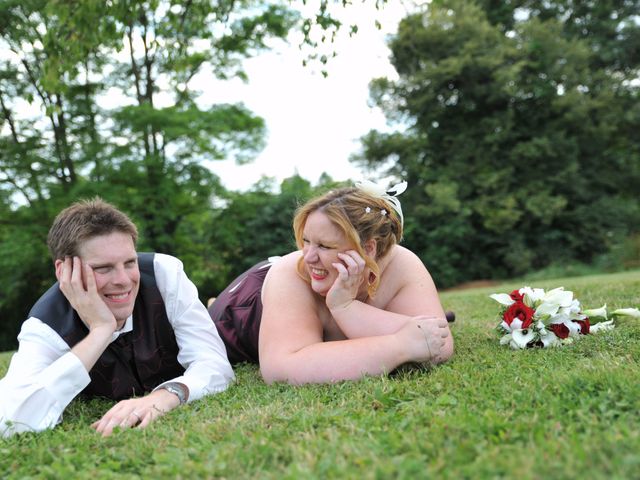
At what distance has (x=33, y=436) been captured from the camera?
3156mm

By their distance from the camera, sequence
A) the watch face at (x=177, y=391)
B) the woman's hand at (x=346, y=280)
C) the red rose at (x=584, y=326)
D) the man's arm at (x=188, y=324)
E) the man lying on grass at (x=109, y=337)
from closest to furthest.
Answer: the man lying on grass at (x=109, y=337), the watch face at (x=177, y=391), the woman's hand at (x=346, y=280), the man's arm at (x=188, y=324), the red rose at (x=584, y=326)

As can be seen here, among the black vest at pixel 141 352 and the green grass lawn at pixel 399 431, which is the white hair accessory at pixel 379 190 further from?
the black vest at pixel 141 352

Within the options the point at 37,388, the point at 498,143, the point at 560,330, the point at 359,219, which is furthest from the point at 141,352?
the point at 498,143

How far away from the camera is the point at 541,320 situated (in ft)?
14.1

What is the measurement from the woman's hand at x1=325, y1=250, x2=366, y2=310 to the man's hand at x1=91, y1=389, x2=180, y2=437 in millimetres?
1204

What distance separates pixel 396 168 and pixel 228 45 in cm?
1315

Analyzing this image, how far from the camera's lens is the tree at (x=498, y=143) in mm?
27547

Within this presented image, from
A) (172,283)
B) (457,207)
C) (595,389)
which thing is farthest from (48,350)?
(457,207)

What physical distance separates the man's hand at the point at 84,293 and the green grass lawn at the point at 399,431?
1.91ft

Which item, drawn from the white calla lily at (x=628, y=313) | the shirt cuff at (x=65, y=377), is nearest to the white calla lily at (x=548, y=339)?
the white calla lily at (x=628, y=313)

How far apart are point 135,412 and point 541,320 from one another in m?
2.89

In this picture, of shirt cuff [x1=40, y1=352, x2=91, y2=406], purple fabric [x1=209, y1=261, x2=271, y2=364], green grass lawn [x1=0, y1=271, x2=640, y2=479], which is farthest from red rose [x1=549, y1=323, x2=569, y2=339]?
shirt cuff [x1=40, y1=352, x2=91, y2=406]

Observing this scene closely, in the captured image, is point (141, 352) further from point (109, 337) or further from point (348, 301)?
point (348, 301)

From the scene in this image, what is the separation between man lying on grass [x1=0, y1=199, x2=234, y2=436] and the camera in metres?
3.32
